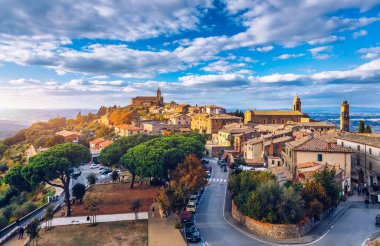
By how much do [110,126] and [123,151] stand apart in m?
62.6

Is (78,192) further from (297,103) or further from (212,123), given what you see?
(297,103)

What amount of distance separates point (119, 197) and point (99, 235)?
439 inches

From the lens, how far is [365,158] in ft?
129

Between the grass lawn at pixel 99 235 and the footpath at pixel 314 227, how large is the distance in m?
8.09

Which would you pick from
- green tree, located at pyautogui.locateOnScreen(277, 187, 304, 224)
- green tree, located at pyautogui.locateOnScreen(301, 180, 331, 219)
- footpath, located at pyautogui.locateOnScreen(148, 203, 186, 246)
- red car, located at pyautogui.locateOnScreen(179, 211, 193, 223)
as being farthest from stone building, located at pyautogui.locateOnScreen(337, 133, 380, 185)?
footpath, located at pyautogui.locateOnScreen(148, 203, 186, 246)

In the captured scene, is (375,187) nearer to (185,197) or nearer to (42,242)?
(185,197)

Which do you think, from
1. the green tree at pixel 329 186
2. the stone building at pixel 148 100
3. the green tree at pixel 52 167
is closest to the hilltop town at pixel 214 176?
the green tree at pixel 329 186

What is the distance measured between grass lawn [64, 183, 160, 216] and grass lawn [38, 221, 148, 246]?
13.1ft

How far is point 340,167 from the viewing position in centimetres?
3556

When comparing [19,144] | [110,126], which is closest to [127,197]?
[110,126]

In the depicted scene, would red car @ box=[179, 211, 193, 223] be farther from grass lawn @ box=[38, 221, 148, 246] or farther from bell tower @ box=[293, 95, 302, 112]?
bell tower @ box=[293, 95, 302, 112]

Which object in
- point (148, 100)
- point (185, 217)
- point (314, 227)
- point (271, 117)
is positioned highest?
point (148, 100)

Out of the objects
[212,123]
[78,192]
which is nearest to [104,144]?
[212,123]

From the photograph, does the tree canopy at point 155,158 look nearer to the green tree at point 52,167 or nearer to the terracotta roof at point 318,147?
the green tree at point 52,167
